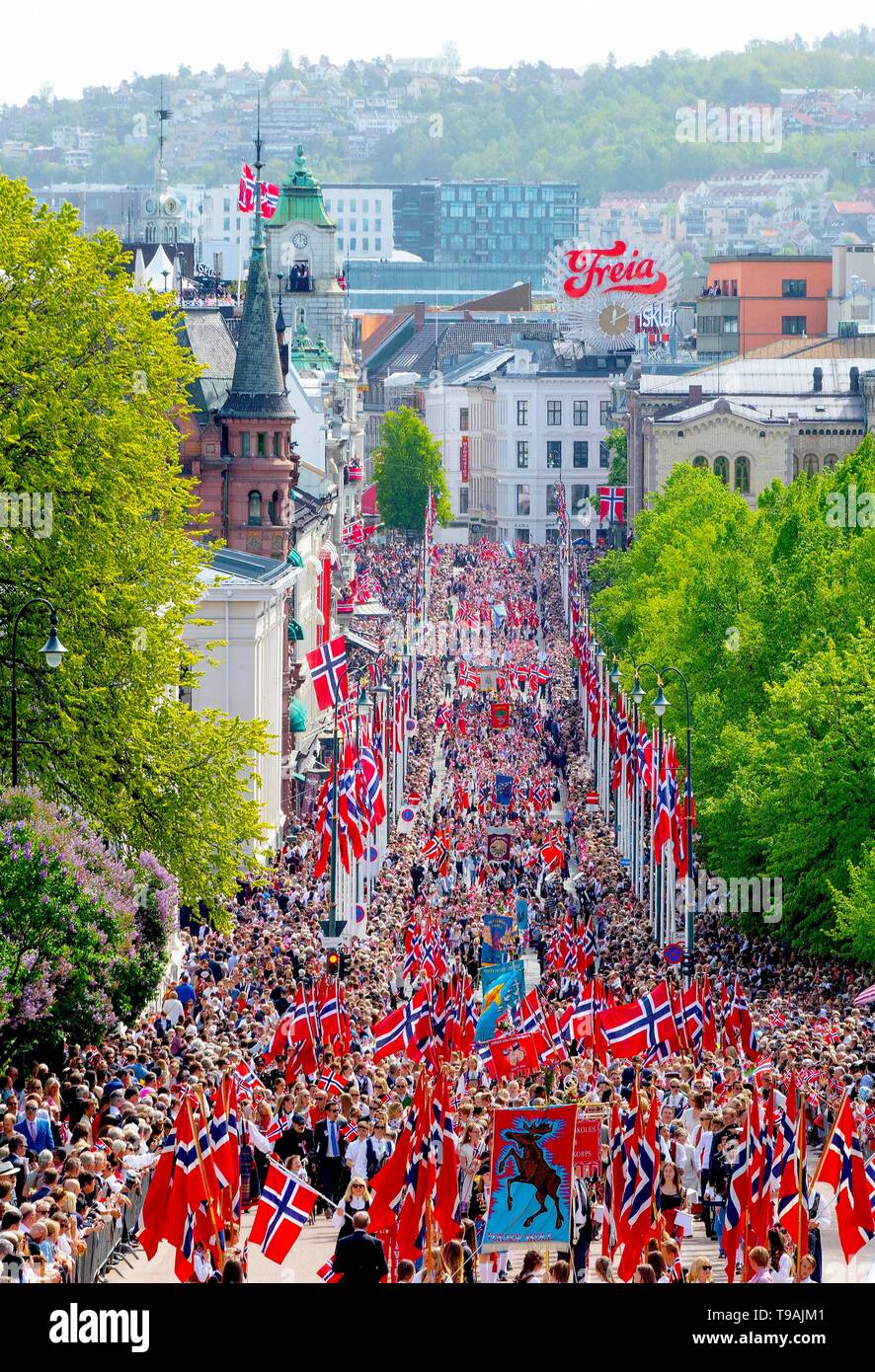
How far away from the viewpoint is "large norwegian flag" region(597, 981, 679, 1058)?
36.2 m

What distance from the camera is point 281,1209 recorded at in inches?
898

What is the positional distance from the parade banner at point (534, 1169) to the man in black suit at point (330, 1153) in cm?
423

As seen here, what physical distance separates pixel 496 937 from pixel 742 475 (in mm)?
82057

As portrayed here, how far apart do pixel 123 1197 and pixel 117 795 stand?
44.4 ft

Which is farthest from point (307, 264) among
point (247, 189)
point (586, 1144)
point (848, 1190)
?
point (848, 1190)

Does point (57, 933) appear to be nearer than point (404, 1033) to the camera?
Yes

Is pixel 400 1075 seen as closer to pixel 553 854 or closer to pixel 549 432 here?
pixel 553 854

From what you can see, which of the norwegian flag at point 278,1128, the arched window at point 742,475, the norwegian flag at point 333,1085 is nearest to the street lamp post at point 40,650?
the norwegian flag at point 333,1085

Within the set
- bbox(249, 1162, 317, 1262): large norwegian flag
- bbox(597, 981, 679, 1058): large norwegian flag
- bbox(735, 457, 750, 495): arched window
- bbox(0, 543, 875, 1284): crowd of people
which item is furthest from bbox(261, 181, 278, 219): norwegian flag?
bbox(249, 1162, 317, 1262): large norwegian flag

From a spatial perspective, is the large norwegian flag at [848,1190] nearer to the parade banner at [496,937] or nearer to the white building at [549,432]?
the parade banner at [496,937]

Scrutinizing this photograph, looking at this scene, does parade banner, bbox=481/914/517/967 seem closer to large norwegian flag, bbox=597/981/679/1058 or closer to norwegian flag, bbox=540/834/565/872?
norwegian flag, bbox=540/834/565/872

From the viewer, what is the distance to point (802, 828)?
47219 millimetres

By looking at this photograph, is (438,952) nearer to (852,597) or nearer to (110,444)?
(110,444)

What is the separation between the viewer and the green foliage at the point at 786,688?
155 feet
